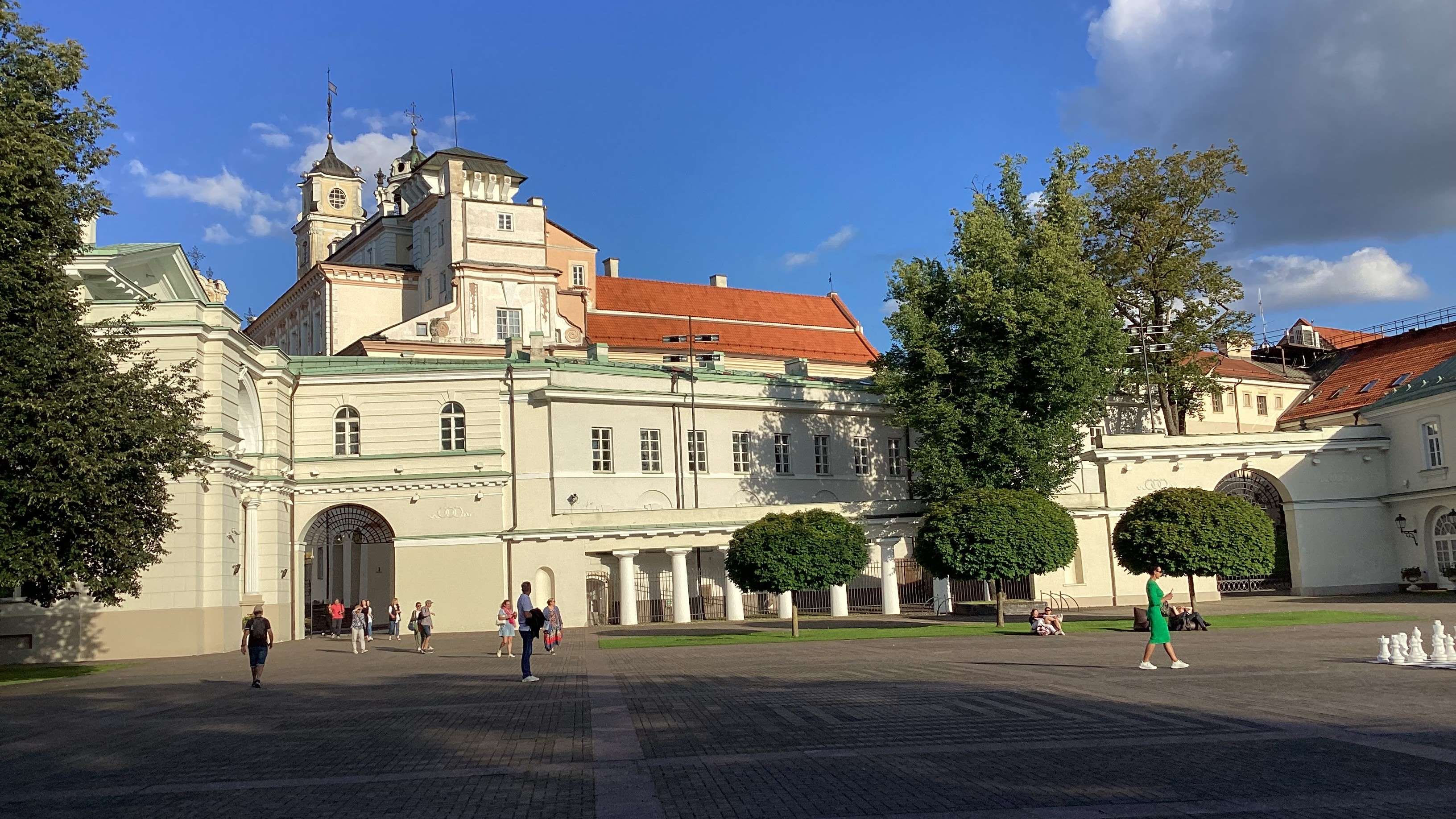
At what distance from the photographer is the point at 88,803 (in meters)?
11.7

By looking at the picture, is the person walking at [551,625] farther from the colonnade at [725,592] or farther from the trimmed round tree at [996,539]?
the colonnade at [725,592]

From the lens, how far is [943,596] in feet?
157

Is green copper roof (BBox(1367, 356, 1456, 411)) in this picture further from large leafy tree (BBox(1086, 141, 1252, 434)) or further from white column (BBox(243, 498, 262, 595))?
white column (BBox(243, 498, 262, 595))

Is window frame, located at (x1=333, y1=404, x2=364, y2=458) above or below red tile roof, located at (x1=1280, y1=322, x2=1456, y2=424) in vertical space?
below

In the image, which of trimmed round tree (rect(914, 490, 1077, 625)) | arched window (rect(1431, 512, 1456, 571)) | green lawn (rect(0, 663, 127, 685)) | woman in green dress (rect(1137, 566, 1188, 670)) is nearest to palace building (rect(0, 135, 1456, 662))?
arched window (rect(1431, 512, 1456, 571))

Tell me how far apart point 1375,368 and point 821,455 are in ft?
102

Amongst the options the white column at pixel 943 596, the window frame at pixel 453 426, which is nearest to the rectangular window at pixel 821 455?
the white column at pixel 943 596

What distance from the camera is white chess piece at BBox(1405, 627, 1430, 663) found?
2172 cm

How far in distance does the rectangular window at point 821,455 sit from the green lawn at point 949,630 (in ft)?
51.9

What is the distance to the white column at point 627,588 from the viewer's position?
45406 mm

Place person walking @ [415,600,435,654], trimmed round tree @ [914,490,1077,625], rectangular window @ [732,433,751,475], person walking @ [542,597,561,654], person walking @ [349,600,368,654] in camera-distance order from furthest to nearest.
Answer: rectangular window @ [732,433,751,475] < trimmed round tree @ [914,490,1077,625] < person walking @ [349,600,368,654] < person walking @ [415,600,435,654] < person walking @ [542,597,561,654]

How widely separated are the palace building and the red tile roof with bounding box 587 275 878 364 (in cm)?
935

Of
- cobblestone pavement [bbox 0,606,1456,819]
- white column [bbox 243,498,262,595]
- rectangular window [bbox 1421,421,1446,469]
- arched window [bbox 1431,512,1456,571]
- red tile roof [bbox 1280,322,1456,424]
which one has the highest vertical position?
red tile roof [bbox 1280,322,1456,424]

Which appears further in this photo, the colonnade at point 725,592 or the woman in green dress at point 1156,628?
the colonnade at point 725,592
